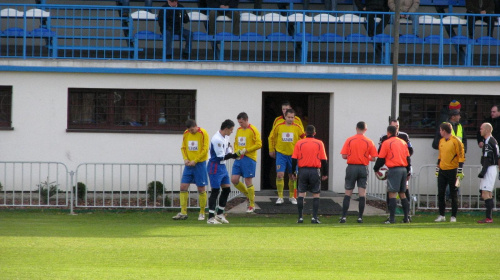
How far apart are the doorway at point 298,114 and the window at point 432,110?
5.74 feet

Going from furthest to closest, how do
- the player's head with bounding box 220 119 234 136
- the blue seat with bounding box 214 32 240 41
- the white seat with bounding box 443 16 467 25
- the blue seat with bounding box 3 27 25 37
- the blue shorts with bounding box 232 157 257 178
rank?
the white seat with bounding box 443 16 467 25 → the blue seat with bounding box 214 32 240 41 → the blue seat with bounding box 3 27 25 37 → the blue shorts with bounding box 232 157 257 178 → the player's head with bounding box 220 119 234 136

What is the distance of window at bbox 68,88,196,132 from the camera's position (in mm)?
19016

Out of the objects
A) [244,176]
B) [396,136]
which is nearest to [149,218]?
[244,176]

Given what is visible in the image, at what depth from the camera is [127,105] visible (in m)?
19.1

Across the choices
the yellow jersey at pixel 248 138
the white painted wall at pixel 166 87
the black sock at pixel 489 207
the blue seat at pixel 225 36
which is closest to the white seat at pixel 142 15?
the white painted wall at pixel 166 87

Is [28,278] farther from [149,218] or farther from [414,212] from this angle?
[414,212]

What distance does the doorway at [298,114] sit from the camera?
1952 centimetres

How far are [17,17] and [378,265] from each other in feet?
42.4

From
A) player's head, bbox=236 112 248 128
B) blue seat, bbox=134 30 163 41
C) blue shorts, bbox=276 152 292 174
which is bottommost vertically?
blue shorts, bbox=276 152 292 174

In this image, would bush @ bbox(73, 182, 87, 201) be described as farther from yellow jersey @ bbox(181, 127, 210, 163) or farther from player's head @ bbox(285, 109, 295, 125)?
player's head @ bbox(285, 109, 295, 125)

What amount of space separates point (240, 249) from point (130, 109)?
8501 millimetres

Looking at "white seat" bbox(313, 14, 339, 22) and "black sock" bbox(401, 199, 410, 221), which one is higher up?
"white seat" bbox(313, 14, 339, 22)

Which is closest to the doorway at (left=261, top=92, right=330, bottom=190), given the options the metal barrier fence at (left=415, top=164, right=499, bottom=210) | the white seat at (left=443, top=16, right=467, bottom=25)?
the metal barrier fence at (left=415, top=164, right=499, bottom=210)

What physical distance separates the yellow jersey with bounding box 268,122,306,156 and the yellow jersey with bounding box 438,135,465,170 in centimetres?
284
